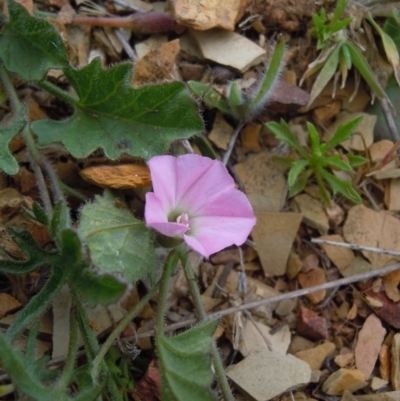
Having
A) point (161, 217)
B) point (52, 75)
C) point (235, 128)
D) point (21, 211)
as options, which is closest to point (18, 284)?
point (21, 211)

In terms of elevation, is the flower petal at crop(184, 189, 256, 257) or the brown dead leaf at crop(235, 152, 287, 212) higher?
the flower petal at crop(184, 189, 256, 257)

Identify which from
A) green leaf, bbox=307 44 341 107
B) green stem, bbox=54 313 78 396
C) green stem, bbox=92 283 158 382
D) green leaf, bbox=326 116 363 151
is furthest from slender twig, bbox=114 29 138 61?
green stem, bbox=54 313 78 396

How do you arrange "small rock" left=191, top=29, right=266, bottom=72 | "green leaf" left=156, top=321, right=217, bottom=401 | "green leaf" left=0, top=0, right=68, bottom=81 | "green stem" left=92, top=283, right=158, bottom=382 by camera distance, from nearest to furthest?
1. "green leaf" left=156, top=321, right=217, bottom=401
2. "green stem" left=92, top=283, right=158, bottom=382
3. "green leaf" left=0, top=0, right=68, bottom=81
4. "small rock" left=191, top=29, right=266, bottom=72

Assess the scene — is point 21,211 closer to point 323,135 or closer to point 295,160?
point 295,160

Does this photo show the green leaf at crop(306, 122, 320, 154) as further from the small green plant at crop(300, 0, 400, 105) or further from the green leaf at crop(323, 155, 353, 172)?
the small green plant at crop(300, 0, 400, 105)

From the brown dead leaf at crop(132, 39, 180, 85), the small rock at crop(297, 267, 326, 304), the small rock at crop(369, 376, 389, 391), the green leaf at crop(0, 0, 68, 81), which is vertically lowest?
the small rock at crop(369, 376, 389, 391)

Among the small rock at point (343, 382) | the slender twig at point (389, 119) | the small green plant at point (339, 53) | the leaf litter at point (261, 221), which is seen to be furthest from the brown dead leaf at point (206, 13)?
the small rock at point (343, 382)
